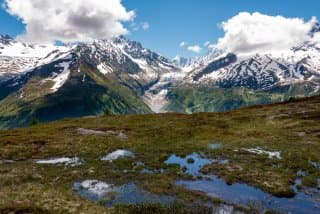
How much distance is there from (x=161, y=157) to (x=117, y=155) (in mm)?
7621

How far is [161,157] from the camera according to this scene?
46875 millimetres

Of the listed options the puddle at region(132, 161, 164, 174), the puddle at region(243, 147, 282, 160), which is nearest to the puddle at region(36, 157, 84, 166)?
the puddle at region(132, 161, 164, 174)

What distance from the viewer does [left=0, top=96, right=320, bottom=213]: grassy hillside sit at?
102ft

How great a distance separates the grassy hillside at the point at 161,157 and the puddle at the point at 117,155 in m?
1.37

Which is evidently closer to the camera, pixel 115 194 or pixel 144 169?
pixel 115 194

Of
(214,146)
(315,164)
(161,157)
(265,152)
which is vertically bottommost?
(315,164)

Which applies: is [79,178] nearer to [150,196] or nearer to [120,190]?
[120,190]

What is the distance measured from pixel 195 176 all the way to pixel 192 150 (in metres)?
15.3

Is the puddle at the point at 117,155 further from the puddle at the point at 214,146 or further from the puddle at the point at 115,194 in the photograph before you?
the puddle at the point at 214,146

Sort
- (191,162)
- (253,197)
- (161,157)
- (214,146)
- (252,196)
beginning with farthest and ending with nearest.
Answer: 1. (214,146)
2. (161,157)
3. (191,162)
4. (252,196)
5. (253,197)

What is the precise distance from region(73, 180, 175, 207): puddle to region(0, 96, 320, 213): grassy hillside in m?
1.01

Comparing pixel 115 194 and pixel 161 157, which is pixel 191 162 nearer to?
pixel 161 157

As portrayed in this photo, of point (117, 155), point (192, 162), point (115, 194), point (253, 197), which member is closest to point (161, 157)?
point (192, 162)

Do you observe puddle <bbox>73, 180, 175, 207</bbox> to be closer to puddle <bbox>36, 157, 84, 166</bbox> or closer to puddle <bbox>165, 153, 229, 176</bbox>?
puddle <bbox>165, 153, 229, 176</bbox>
